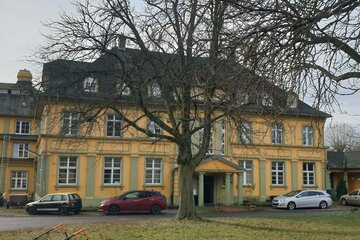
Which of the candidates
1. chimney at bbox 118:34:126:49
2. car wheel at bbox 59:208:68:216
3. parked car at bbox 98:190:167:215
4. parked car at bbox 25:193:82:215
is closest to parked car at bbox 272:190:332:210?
parked car at bbox 98:190:167:215

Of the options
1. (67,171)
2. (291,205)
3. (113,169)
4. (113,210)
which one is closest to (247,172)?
(291,205)

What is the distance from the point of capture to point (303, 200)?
3447cm

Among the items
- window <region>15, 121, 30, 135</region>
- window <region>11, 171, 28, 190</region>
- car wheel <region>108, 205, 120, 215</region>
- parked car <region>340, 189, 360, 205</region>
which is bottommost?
car wheel <region>108, 205, 120, 215</region>

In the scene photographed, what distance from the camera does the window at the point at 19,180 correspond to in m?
49.9

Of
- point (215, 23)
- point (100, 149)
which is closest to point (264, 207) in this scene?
point (100, 149)

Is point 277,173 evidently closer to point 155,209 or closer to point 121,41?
point 155,209

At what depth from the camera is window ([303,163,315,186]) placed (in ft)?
136

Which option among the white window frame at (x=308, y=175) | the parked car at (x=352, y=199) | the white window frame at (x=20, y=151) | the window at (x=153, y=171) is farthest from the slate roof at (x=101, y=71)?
the white window frame at (x=20, y=151)

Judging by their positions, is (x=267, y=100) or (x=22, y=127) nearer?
(x=267, y=100)

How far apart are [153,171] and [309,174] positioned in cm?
1576

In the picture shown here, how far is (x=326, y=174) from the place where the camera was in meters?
43.1

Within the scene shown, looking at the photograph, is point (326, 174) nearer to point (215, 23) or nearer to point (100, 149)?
point (100, 149)

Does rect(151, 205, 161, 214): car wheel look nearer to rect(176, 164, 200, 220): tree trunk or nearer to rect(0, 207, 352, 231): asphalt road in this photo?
rect(0, 207, 352, 231): asphalt road

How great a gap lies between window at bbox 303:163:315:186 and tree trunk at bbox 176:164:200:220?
23510 mm
